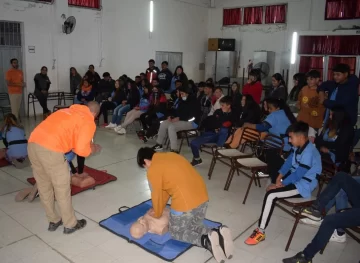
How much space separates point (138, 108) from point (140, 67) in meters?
4.50

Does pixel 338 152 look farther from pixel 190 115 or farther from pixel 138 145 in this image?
pixel 138 145

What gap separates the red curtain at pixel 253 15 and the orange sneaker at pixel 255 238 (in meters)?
10.8

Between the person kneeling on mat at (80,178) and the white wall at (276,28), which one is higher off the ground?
the white wall at (276,28)

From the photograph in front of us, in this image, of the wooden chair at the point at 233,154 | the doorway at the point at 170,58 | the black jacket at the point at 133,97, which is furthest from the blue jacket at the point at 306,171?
the doorway at the point at 170,58

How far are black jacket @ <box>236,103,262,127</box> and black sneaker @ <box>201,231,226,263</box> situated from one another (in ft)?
9.56

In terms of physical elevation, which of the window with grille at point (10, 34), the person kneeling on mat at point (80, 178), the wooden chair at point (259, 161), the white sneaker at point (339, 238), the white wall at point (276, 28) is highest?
the white wall at point (276, 28)

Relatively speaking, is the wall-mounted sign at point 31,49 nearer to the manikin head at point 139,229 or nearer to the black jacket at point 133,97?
the black jacket at point 133,97

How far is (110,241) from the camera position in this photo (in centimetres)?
313

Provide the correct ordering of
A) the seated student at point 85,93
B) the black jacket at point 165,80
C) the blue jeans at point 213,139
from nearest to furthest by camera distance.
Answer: the blue jeans at point 213,139
the seated student at point 85,93
the black jacket at point 165,80

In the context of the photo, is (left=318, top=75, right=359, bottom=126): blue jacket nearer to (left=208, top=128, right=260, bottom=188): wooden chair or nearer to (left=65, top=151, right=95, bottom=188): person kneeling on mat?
(left=208, top=128, right=260, bottom=188): wooden chair

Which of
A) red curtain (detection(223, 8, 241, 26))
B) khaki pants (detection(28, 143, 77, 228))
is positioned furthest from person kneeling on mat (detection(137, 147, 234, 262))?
red curtain (detection(223, 8, 241, 26))

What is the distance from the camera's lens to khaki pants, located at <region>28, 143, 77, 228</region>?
9.72 feet

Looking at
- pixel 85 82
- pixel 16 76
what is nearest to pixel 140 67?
pixel 85 82

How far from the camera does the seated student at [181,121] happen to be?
582cm
